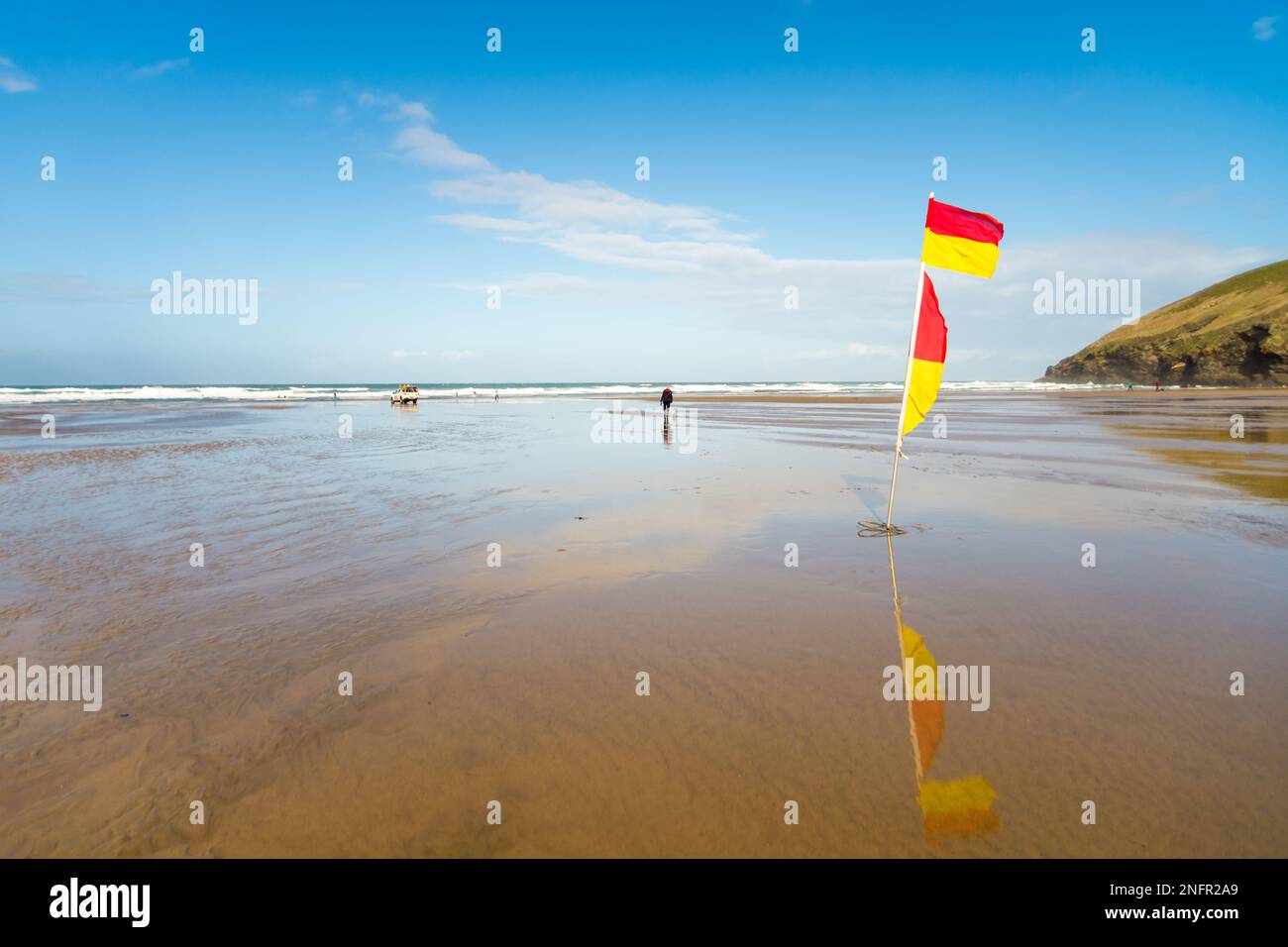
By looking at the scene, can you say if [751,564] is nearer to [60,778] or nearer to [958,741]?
[958,741]

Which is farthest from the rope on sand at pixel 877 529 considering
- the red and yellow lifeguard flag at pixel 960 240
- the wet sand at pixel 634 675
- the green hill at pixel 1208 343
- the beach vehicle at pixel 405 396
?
the green hill at pixel 1208 343

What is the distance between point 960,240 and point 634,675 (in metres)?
7.95

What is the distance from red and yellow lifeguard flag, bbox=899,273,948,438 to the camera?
8906 mm

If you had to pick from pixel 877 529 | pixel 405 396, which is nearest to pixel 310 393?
pixel 405 396

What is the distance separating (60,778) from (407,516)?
22.6ft

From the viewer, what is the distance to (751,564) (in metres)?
7.66

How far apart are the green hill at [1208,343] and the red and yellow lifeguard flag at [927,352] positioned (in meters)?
90.4

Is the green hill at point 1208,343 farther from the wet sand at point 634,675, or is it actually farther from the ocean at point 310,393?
the wet sand at point 634,675

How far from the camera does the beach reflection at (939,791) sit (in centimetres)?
312

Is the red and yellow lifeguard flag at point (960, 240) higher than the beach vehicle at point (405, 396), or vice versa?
the beach vehicle at point (405, 396)

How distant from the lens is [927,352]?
9023 millimetres

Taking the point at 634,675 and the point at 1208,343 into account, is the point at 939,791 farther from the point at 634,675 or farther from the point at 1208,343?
the point at 1208,343

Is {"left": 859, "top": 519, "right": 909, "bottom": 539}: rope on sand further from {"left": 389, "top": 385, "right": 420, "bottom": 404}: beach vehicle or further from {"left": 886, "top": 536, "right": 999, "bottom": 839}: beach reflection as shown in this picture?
{"left": 389, "top": 385, "right": 420, "bottom": 404}: beach vehicle
